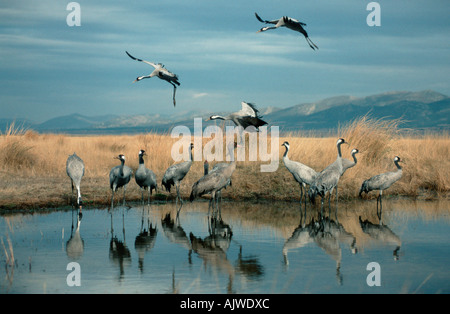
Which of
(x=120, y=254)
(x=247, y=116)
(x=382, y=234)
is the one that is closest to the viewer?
(x=120, y=254)

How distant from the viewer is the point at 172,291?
6059mm

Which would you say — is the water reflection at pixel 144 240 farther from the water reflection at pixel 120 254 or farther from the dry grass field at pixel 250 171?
the dry grass field at pixel 250 171

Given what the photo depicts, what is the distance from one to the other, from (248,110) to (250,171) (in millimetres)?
3161

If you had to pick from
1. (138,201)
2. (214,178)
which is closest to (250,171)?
(138,201)

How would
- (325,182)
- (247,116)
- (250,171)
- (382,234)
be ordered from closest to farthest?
1. (382,234)
2. (325,182)
3. (247,116)
4. (250,171)

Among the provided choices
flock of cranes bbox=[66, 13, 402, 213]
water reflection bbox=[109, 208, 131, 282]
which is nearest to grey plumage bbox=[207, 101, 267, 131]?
flock of cranes bbox=[66, 13, 402, 213]

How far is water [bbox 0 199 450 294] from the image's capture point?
6367 millimetres

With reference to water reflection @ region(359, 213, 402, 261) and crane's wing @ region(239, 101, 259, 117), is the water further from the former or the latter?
crane's wing @ region(239, 101, 259, 117)

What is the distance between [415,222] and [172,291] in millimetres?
6163

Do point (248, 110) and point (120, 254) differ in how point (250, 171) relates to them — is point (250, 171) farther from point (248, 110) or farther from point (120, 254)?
point (120, 254)

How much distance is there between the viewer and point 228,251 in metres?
8.10

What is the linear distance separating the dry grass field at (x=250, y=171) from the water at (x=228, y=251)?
1490 millimetres

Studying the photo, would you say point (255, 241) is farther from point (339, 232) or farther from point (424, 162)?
point (424, 162)
